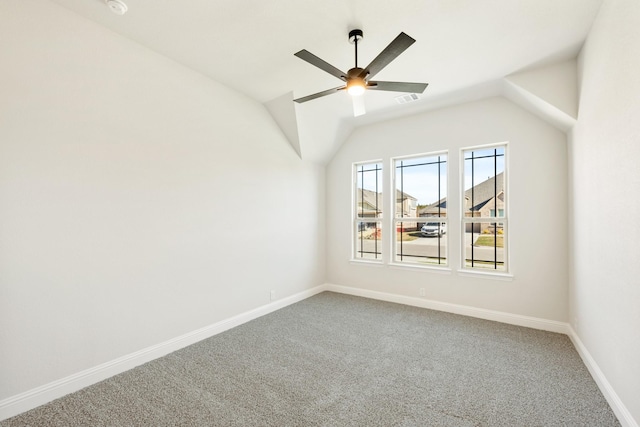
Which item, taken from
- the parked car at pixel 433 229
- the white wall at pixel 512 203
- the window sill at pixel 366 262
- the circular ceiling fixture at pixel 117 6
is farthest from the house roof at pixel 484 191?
the circular ceiling fixture at pixel 117 6

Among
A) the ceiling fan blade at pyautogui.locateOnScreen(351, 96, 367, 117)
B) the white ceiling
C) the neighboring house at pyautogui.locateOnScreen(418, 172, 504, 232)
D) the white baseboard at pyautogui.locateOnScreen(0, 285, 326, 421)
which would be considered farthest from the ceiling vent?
the white baseboard at pyautogui.locateOnScreen(0, 285, 326, 421)

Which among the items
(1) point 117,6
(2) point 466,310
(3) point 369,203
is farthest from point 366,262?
(1) point 117,6

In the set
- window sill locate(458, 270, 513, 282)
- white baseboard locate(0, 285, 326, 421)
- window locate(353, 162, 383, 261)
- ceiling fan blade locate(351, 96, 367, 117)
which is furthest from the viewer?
window locate(353, 162, 383, 261)

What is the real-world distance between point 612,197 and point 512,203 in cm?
165

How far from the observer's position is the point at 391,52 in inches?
80.0

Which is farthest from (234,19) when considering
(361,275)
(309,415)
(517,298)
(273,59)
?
(517,298)

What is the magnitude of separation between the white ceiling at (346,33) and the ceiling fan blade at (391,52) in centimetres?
46

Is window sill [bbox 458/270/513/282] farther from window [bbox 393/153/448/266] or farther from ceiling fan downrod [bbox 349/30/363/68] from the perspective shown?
ceiling fan downrod [bbox 349/30/363/68]

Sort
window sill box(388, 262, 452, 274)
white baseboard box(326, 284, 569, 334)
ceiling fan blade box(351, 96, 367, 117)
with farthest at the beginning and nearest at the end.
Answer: window sill box(388, 262, 452, 274) → white baseboard box(326, 284, 569, 334) → ceiling fan blade box(351, 96, 367, 117)

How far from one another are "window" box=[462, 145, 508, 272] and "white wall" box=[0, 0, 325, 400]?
3.09 metres

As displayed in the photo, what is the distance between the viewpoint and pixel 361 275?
16.1ft

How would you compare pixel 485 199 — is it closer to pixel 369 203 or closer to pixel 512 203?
pixel 512 203

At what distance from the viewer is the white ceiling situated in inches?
87.7

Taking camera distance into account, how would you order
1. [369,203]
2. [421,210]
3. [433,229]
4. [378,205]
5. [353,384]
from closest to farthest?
[353,384] < [433,229] < [421,210] < [378,205] < [369,203]
